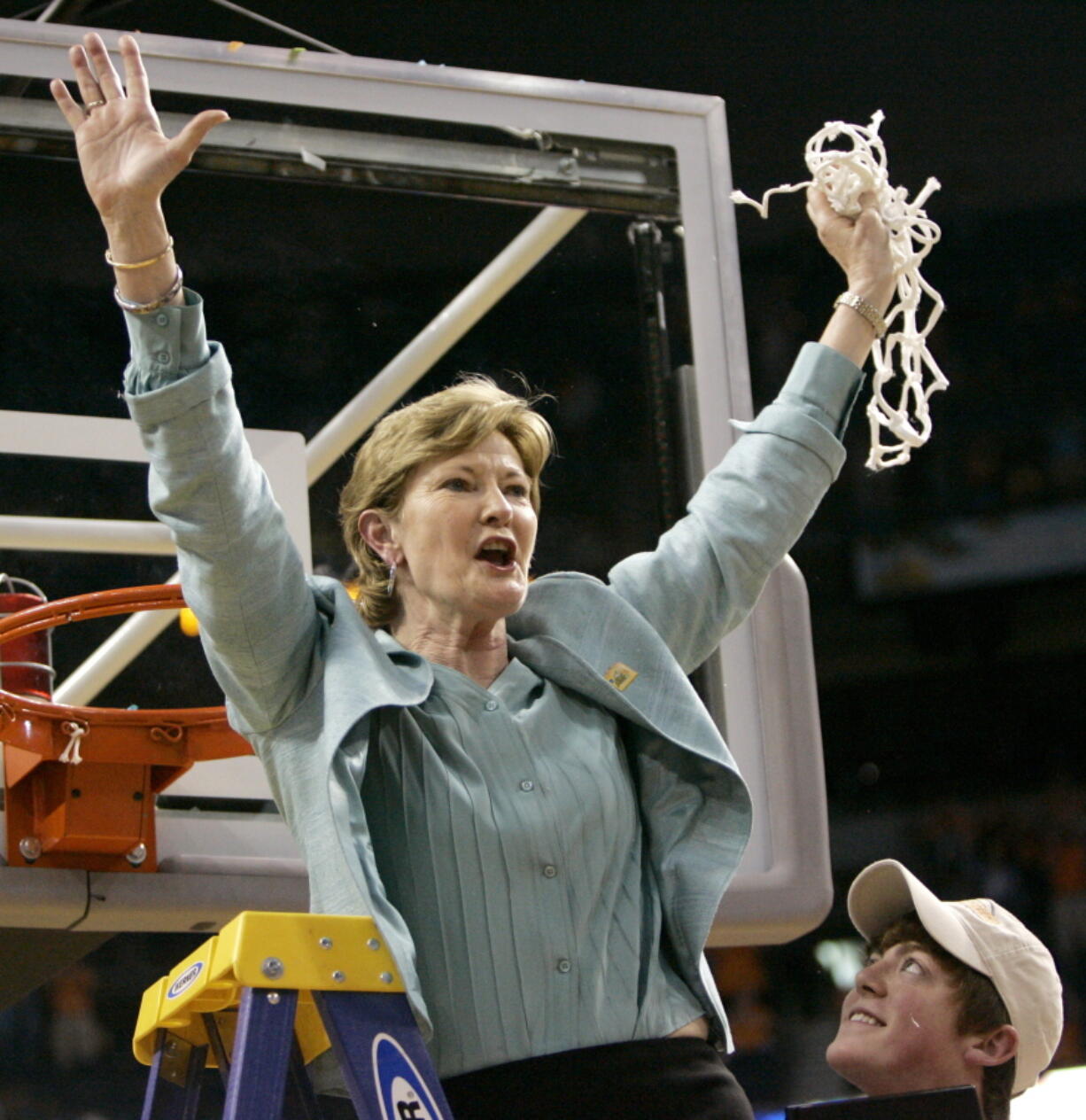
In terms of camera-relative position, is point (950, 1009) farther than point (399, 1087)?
Yes

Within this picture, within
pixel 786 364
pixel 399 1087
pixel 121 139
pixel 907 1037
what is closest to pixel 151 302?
pixel 121 139

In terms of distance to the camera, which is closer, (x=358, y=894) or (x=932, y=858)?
(x=358, y=894)

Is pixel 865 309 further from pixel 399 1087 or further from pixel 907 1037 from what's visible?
pixel 399 1087

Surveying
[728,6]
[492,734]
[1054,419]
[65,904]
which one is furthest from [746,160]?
[492,734]

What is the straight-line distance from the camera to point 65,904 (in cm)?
191

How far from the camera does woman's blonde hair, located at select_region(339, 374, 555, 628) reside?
1.45 meters

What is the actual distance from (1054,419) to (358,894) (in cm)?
610

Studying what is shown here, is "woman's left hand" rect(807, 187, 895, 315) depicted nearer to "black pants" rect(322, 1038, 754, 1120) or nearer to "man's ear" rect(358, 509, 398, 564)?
"man's ear" rect(358, 509, 398, 564)

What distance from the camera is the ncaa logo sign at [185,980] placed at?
1.18m

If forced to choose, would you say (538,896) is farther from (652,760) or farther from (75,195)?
(75,195)

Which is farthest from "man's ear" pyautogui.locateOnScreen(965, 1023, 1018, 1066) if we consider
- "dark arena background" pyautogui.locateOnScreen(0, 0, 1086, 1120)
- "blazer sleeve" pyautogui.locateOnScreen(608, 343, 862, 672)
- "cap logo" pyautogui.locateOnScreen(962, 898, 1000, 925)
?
"dark arena background" pyautogui.locateOnScreen(0, 0, 1086, 1120)

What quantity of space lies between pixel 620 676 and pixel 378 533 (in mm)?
234

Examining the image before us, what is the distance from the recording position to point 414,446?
1.45 meters

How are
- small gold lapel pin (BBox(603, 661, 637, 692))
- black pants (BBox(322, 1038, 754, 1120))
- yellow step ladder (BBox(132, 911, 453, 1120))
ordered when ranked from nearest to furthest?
yellow step ladder (BBox(132, 911, 453, 1120)) → black pants (BBox(322, 1038, 754, 1120)) → small gold lapel pin (BBox(603, 661, 637, 692))
